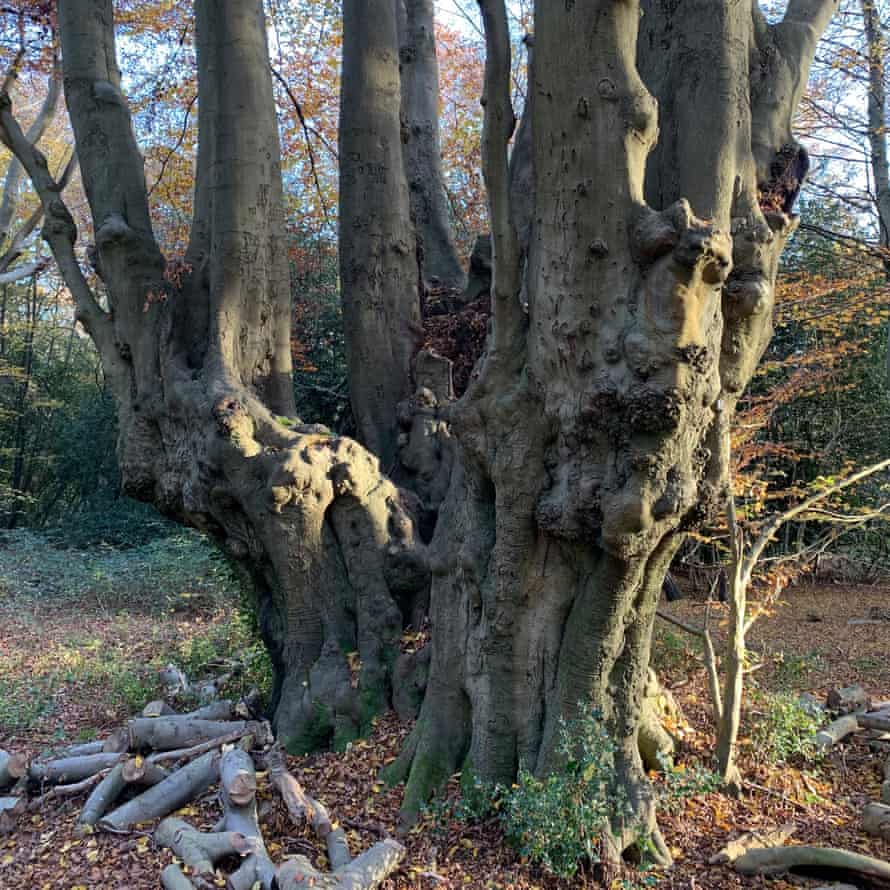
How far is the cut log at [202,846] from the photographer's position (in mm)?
3594

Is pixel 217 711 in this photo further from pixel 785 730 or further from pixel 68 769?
pixel 785 730

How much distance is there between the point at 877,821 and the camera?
4145 millimetres

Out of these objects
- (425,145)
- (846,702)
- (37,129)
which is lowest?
(846,702)

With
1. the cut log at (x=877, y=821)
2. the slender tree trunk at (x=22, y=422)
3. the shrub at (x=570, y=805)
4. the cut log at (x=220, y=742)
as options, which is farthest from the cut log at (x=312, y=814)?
the slender tree trunk at (x=22, y=422)

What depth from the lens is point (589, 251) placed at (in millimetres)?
3627

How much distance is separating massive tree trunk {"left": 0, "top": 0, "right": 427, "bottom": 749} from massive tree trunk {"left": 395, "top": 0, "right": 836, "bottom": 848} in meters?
0.91

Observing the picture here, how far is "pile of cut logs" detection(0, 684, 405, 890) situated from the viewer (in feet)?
11.4

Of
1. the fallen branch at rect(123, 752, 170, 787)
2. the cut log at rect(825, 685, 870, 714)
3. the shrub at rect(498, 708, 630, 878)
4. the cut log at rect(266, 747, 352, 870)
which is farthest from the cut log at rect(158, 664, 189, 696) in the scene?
the cut log at rect(825, 685, 870, 714)

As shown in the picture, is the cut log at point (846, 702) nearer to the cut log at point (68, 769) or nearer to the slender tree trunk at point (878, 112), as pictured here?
the slender tree trunk at point (878, 112)

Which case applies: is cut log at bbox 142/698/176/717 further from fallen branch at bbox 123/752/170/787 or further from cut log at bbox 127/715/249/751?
fallen branch at bbox 123/752/170/787

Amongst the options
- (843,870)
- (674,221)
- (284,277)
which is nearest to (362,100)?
(284,277)

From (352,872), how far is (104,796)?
1742 millimetres

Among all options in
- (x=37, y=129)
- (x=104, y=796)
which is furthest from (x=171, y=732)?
(x=37, y=129)

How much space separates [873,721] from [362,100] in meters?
6.02
